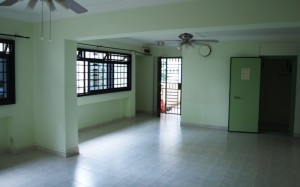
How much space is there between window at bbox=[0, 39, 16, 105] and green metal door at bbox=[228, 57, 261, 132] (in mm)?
5054

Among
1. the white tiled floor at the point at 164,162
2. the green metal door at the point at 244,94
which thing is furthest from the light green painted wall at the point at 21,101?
the green metal door at the point at 244,94

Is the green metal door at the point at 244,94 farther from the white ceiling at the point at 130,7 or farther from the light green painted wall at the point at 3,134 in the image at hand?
the light green painted wall at the point at 3,134

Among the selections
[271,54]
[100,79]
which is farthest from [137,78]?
[271,54]

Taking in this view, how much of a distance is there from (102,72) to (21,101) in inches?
102

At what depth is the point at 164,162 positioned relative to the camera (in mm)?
4523

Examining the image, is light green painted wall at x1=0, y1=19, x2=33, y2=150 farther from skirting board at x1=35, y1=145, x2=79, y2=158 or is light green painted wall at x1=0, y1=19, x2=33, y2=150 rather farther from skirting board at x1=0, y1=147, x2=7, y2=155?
skirting board at x1=35, y1=145, x2=79, y2=158

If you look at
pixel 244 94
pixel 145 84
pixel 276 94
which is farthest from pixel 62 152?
pixel 276 94

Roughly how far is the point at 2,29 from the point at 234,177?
14.8 feet

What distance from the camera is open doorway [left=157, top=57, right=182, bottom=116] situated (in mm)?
9023

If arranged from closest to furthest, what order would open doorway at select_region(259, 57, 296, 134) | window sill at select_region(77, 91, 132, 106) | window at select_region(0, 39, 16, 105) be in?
1. window at select_region(0, 39, 16, 105)
2. window sill at select_region(77, 91, 132, 106)
3. open doorway at select_region(259, 57, 296, 134)

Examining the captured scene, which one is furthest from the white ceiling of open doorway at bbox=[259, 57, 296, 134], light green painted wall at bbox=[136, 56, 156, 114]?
light green painted wall at bbox=[136, 56, 156, 114]

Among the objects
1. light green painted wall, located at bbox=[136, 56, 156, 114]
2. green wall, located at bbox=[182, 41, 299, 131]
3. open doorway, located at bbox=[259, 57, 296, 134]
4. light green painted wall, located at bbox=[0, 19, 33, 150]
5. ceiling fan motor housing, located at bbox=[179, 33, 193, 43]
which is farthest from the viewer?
light green painted wall, located at bbox=[136, 56, 156, 114]

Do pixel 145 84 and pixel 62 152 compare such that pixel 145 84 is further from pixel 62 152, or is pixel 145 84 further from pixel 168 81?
pixel 62 152

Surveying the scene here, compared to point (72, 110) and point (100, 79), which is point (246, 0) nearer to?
point (72, 110)
